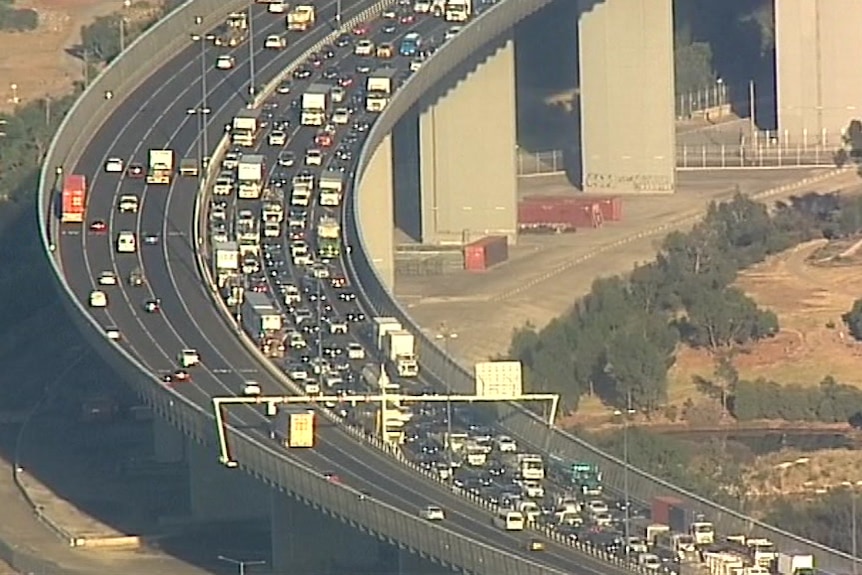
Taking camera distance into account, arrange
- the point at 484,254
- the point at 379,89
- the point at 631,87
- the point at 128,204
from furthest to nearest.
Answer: the point at 631,87
the point at 484,254
the point at 379,89
the point at 128,204

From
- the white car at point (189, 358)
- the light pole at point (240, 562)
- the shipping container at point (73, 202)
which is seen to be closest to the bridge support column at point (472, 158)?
the shipping container at point (73, 202)

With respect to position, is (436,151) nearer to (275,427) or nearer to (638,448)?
(638,448)

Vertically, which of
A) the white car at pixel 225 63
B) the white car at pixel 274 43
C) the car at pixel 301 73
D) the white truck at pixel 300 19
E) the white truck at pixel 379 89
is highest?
the white truck at pixel 300 19

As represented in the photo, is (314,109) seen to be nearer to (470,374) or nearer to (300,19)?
(300,19)

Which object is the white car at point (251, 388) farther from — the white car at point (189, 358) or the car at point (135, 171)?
Answer: the car at point (135, 171)

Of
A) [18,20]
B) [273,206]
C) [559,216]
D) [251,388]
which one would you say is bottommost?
[251,388]

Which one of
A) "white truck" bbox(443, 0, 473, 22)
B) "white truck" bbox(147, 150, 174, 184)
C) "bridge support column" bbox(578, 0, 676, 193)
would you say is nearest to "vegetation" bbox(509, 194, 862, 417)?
"bridge support column" bbox(578, 0, 676, 193)

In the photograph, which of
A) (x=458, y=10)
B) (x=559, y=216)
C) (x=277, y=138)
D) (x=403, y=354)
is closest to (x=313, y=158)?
(x=277, y=138)
